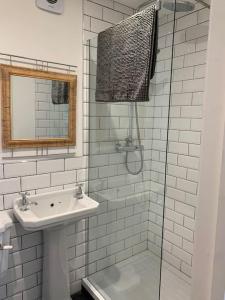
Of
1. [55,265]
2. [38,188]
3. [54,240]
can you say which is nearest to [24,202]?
[38,188]

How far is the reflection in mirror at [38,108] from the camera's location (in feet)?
5.36

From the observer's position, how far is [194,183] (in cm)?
210

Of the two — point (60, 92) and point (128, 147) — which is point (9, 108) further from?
point (128, 147)

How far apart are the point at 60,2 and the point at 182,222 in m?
2.12

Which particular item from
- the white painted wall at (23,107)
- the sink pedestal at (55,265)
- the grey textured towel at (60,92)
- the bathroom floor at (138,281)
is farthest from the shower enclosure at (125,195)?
the white painted wall at (23,107)

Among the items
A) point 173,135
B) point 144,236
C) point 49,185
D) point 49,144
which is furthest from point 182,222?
point 49,144

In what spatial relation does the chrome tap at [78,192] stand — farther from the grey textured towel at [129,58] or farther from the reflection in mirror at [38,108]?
the grey textured towel at [129,58]

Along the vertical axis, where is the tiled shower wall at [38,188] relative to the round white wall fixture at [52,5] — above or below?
below

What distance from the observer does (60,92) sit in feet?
5.96

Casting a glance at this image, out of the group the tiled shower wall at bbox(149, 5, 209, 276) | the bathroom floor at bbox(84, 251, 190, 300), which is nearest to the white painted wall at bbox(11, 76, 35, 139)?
the tiled shower wall at bbox(149, 5, 209, 276)

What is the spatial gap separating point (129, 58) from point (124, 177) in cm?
101

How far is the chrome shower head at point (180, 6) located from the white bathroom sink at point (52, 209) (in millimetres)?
1436

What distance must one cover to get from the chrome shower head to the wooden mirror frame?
83 centimetres

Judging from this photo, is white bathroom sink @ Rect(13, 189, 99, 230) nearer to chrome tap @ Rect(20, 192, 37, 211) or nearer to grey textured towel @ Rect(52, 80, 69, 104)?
chrome tap @ Rect(20, 192, 37, 211)
